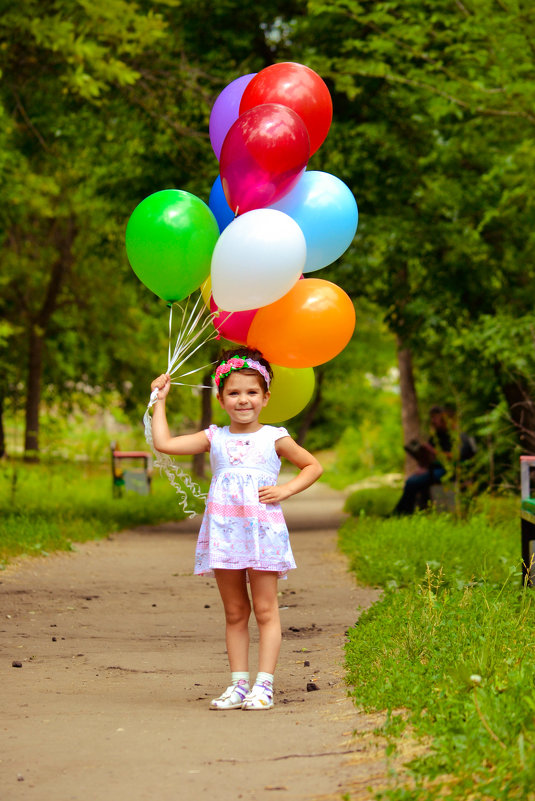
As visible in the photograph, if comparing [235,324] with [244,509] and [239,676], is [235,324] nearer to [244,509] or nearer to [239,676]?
[244,509]

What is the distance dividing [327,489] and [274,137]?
1016 inches

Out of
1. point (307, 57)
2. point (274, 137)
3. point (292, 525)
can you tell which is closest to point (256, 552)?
point (274, 137)

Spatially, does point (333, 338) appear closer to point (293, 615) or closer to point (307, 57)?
point (293, 615)

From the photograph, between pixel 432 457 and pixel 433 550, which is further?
pixel 432 457

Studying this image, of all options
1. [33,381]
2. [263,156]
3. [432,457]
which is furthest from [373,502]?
[263,156]

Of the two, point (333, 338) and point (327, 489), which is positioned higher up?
point (333, 338)

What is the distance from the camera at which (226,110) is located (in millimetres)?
6113

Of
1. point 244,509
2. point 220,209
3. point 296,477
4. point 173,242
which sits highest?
point 220,209

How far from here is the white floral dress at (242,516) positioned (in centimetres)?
465

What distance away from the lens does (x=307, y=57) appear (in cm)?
1284

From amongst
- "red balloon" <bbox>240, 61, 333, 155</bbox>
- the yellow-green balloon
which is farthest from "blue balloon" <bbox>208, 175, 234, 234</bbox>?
the yellow-green balloon

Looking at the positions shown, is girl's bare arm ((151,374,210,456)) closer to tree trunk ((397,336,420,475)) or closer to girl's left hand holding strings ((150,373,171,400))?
girl's left hand holding strings ((150,373,171,400))

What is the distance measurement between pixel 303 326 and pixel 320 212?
723 millimetres

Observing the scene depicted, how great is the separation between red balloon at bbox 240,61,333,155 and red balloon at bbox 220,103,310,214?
0.19 meters
